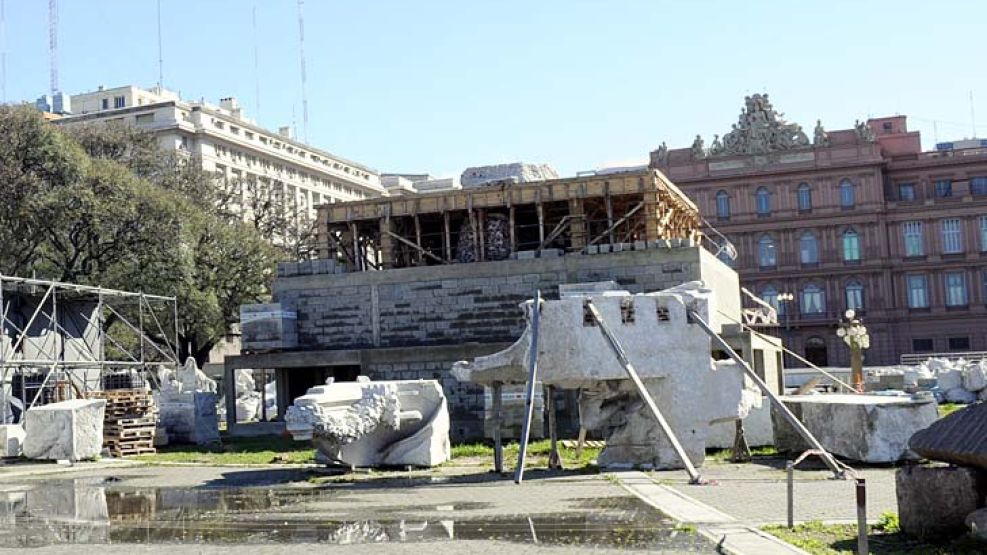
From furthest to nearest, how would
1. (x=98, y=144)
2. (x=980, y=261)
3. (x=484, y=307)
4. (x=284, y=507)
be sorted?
(x=980, y=261) < (x=98, y=144) < (x=484, y=307) < (x=284, y=507)

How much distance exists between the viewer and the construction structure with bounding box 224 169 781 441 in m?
29.5

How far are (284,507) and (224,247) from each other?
3748 cm

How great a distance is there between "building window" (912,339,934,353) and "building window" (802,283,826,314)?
20.4 ft

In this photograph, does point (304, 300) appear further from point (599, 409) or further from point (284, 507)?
point (284, 507)

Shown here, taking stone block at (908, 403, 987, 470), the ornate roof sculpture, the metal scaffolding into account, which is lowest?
stone block at (908, 403, 987, 470)

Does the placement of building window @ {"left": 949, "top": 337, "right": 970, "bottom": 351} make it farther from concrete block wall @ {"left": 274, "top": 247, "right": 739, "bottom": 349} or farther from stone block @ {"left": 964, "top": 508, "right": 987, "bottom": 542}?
stone block @ {"left": 964, "top": 508, "right": 987, "bottom": 542}

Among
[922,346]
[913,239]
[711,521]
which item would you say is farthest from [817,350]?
[711,521]

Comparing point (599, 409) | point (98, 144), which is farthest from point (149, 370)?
point (599, 409)

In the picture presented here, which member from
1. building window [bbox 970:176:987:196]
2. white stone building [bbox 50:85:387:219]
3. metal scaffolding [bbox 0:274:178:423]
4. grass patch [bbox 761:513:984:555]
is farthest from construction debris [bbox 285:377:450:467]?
building window [bbox 970:176:987:196]

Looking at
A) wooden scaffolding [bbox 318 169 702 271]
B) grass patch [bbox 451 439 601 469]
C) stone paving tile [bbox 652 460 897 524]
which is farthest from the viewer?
wooden scaffolding [bbox 318 169 702 271]

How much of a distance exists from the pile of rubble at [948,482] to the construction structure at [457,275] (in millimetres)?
17781

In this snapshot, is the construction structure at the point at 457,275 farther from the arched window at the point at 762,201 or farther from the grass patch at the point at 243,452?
the arched window at the point at 762,201

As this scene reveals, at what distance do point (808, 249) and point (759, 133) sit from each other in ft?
27.8

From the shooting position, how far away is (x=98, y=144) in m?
56.5
